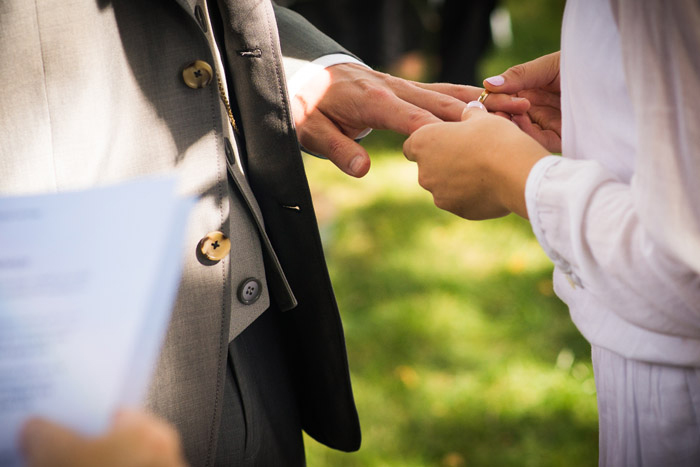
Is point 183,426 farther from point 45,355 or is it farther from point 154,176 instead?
point 154,176

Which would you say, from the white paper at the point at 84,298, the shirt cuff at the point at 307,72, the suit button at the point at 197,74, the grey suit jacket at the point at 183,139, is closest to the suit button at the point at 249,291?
the grey suit jacket at the point at 183,139

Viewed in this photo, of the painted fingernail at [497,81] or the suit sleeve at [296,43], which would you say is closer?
the painted fingernail at [497,81]

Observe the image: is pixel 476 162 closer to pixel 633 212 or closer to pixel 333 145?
pixel 633 212

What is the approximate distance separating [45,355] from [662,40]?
36.5 inches

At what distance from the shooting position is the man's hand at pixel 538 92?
50.0 inches

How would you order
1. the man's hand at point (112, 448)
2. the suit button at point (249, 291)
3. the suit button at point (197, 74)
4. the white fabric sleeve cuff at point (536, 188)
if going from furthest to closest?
the suit button at point (249, 291) → the suit button at point (197, 74) → the white fabric sleeve cuff at point (536, 188) → the man's hand at point (112, 448)

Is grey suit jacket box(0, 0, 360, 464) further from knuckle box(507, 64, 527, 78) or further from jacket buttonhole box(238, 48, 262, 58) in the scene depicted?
knuckle box(507, 64, 527, 78)

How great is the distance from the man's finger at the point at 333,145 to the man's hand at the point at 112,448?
2.46ft

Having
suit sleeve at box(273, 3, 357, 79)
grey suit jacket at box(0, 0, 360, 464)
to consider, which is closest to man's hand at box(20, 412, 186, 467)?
grey suit jacket at box(0, 0, 360, 464)

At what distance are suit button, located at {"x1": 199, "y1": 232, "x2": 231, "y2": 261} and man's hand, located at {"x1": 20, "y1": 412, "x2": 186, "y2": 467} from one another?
12.7 inches

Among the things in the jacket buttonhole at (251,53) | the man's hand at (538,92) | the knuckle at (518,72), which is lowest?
the man's hand at (538,92)

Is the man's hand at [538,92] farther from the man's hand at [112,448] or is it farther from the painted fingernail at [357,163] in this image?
the man's hand at [112,448]

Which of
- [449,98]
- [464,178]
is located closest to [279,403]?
[464,178]

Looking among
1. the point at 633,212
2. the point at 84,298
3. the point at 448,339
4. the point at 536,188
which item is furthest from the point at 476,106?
the point at 448,339
